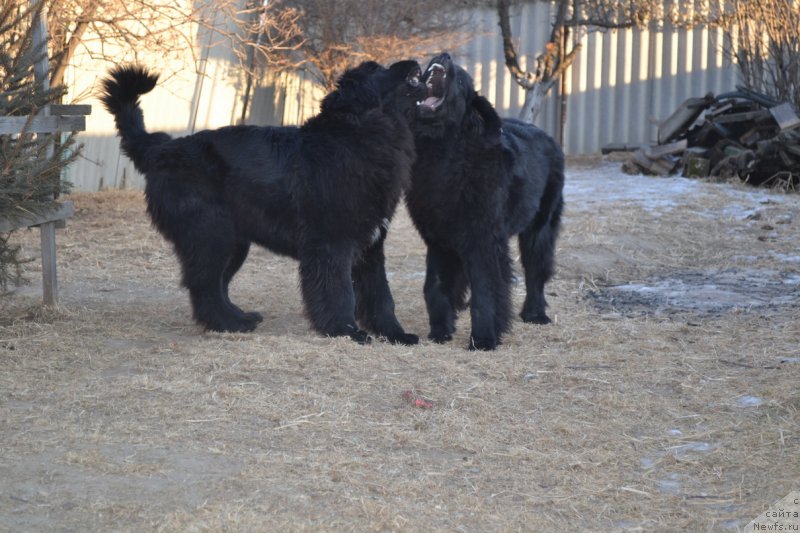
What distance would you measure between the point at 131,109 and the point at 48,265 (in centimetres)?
127

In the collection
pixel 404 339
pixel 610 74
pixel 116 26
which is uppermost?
pixel 610 74

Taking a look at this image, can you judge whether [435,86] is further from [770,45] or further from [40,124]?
[770,45]

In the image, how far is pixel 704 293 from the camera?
697 centimetres

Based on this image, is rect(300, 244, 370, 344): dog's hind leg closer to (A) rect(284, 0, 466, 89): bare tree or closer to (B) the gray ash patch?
(B) the gray ash patch

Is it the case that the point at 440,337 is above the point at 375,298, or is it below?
below

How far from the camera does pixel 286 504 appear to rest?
3.16 m

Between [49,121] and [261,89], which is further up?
[261,89]

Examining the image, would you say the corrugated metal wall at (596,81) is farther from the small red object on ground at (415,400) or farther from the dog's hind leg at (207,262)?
the small red object on ground at (415,400)

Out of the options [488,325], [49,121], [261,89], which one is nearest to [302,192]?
[488,325]

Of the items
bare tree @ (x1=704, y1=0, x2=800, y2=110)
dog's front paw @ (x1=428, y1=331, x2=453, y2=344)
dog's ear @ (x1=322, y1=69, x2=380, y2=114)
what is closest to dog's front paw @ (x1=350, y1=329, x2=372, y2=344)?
dog's front paw @ (x1=428, y1=331, x2=453, y2=344)

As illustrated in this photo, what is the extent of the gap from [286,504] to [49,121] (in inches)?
139

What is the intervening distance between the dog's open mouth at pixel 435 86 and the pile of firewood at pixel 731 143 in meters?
7.63

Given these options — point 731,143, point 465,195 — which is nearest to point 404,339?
point 465,195

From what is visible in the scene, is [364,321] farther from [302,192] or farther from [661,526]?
[661,526]
